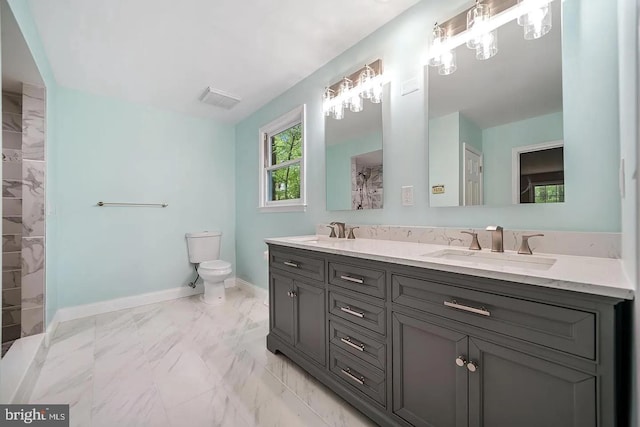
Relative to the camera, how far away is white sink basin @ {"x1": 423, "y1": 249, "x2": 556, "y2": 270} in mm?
1179

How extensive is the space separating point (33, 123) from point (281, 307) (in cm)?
252

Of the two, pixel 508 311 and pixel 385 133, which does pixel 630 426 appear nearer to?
pixel 508 311

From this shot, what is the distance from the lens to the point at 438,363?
43.2 inches

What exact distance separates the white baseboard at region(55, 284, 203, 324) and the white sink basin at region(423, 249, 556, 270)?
320 cm

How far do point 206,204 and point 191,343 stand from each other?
6.31 ft

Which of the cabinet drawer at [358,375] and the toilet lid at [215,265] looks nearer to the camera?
the cabinet drawer at [358,375]

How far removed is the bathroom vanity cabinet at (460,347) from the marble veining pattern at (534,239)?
1.77 feet

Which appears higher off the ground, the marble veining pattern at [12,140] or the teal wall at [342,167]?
the marble veining pattern at [12,140]

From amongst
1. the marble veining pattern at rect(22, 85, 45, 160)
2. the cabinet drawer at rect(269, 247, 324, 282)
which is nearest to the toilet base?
the cabinet drawer at rect(269, 247, 324, 282)

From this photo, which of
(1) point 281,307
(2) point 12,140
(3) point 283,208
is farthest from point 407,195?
(2) point 12,140

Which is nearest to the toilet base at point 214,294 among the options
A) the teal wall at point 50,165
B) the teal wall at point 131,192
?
the teal wall at point 131,192

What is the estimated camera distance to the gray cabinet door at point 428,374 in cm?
104

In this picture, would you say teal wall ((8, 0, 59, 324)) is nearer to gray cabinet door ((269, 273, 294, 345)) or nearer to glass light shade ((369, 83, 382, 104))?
gray cabinet door ((269, 273, 294, 345))

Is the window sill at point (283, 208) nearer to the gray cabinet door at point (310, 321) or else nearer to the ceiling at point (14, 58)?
the gray cabinet door at point (310, 321)
